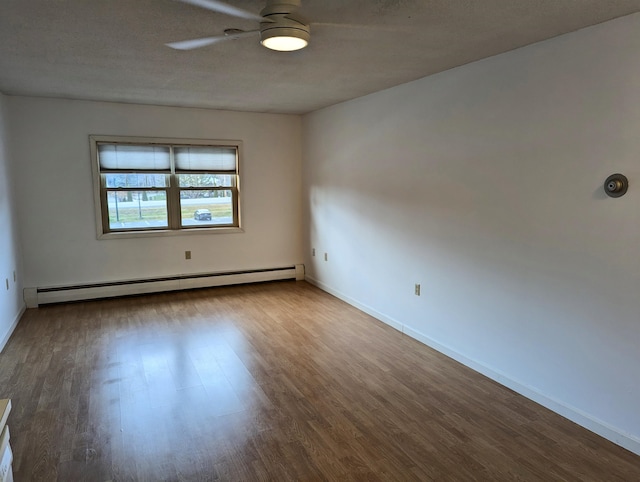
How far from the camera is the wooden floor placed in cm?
220

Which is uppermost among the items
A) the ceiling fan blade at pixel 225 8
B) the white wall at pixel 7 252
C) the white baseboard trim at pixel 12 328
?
the ceiling fan blade at pixel 225 8

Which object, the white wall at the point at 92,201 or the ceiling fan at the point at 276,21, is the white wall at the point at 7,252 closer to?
the white wall at the point at 92,201

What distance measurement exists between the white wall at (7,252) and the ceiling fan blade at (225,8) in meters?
3.23

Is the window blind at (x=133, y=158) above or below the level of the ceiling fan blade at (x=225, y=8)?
below

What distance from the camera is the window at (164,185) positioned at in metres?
5.11

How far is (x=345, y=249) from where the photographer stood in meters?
5.12

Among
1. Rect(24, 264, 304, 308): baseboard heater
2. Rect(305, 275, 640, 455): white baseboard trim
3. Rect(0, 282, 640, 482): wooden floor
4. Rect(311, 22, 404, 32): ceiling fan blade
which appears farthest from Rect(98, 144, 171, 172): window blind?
Rect(311, 22, 404, 32): ceiling fan blade

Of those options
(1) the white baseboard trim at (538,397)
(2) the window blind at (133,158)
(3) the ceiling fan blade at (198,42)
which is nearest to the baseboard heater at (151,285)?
(2) the window blind at (133,158)

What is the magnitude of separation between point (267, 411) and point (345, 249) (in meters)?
2.69

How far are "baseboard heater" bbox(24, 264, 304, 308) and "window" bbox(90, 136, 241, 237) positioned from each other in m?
0.63

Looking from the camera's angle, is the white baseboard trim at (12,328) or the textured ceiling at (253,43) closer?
the textured ceiling at (253,43)

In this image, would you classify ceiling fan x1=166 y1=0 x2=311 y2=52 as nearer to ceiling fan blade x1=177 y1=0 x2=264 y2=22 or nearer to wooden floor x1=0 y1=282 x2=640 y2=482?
ceiling fan blade x1=177 y1=0 x2=264 y2=22

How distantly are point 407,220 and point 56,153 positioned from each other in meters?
4.02

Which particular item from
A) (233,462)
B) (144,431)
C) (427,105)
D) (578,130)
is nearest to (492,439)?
(233,462)
